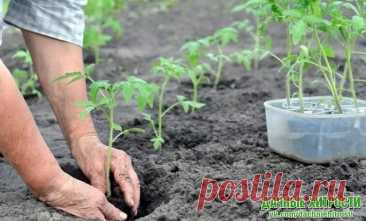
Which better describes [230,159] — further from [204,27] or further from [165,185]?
[204,27]

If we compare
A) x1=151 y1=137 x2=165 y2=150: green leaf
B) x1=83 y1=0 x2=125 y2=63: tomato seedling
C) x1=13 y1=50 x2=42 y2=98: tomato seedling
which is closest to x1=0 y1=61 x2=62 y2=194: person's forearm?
x1=151 y1=137 x2=165 y2=150: green leaf

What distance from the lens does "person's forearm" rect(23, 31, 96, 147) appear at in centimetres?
270

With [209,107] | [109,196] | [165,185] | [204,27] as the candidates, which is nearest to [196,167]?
[165,185]

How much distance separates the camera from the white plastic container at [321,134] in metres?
2.65

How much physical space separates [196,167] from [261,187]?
0.38 metres

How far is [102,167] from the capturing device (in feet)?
8.48

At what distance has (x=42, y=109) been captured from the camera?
3945mm

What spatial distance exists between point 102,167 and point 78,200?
0.88 feet

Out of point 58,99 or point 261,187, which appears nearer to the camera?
point 261,187

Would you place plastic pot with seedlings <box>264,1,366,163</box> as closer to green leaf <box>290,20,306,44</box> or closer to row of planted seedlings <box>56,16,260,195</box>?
green leaf <box>290,20,306,44</box>

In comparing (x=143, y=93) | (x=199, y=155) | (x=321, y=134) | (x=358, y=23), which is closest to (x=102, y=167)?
(x=143, y=93)

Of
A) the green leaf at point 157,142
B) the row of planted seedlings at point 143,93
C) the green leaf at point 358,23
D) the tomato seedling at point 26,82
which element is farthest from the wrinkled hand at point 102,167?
the tomato seedling at point 26,82

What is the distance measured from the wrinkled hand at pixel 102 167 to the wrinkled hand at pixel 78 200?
136 mm

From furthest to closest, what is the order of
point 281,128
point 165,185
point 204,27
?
point 204,27 → point 281,128 → point 165,185
